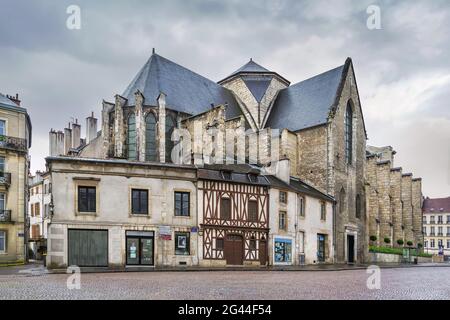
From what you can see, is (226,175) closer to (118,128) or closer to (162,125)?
(162,125)

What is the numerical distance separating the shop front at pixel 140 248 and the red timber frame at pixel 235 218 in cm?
275

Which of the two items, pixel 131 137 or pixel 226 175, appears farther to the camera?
pixel 131 137

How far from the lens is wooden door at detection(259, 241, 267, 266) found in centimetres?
2341

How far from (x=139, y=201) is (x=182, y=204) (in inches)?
86.8

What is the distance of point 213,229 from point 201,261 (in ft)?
5.72

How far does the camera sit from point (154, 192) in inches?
817

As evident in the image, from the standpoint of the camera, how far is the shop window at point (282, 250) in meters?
24.1

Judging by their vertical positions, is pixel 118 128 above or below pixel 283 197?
above

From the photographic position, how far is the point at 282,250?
24469 millimetres

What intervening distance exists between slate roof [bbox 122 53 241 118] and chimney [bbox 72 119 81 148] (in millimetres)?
13059

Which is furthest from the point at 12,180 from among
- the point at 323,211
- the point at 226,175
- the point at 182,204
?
the point at 323,211
